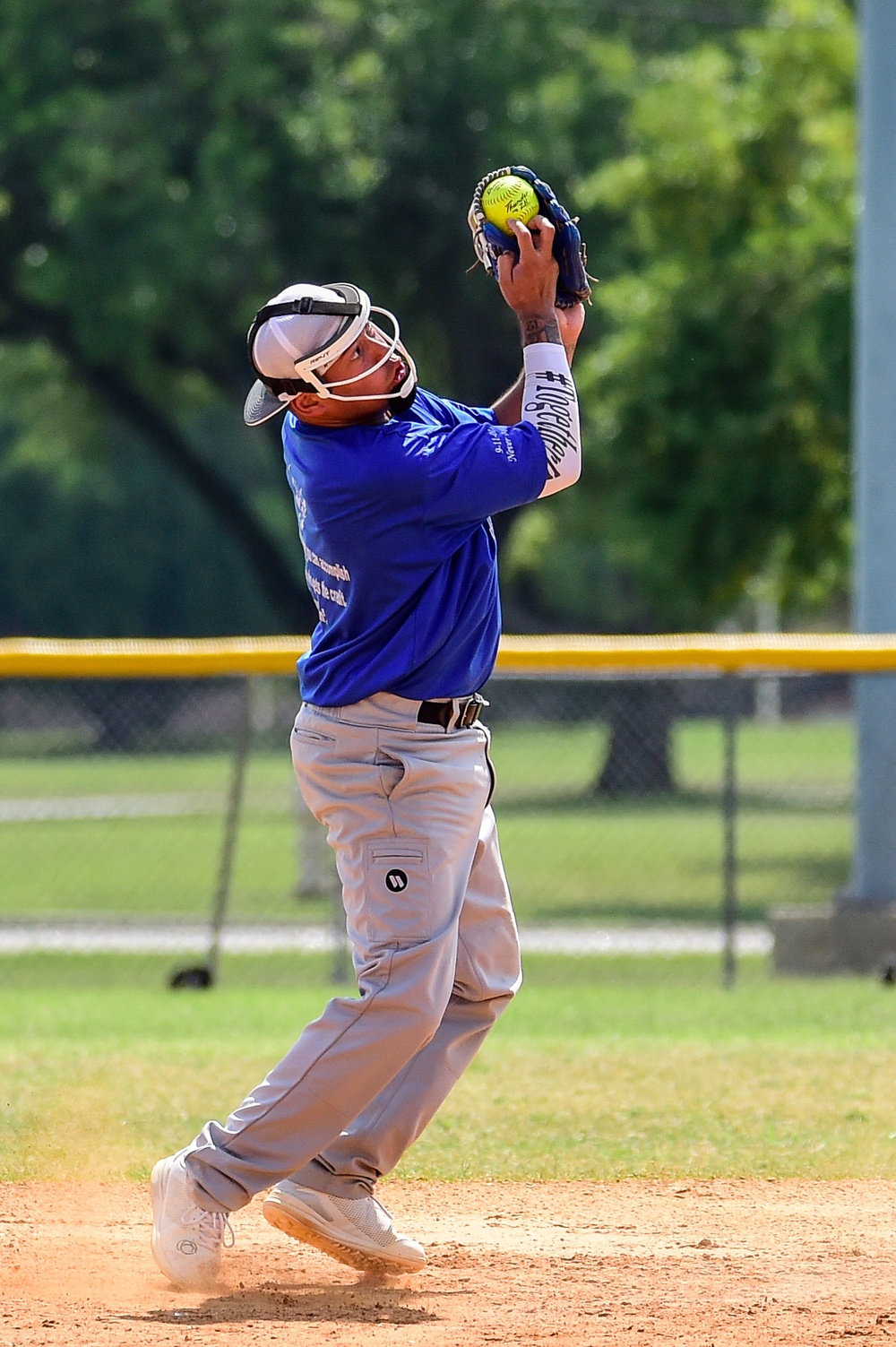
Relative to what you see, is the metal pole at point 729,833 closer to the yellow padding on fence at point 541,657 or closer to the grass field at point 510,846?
the yellow padding on fence at point 541,657

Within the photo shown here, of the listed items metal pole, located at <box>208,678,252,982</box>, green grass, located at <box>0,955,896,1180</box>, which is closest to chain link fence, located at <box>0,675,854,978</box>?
metal pole, located at <box>208,678,252,982</box>

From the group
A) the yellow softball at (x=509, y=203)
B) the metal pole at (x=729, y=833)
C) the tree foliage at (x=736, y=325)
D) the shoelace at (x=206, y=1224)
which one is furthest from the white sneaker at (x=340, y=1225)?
the tree foliage at (x=736, y=325)

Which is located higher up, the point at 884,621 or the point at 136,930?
the point at 884,621

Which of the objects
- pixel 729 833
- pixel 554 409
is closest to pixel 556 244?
pixel 554 409

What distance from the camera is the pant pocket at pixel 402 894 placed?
416 centimetres

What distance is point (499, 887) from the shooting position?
448cm

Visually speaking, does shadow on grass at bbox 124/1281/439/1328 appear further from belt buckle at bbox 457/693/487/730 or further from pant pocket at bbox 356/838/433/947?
belt buckle at bbox 457/693/487/730

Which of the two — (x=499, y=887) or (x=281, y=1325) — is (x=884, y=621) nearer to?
(x=499, y=887)

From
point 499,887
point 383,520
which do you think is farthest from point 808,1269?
point 383,520

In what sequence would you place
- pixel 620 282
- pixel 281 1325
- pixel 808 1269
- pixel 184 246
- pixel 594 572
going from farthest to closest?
pixel 594 572
pixel 184 246
pixel 620 282
pixel 808 1269
pixel 281 1325

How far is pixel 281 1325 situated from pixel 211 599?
187 feet

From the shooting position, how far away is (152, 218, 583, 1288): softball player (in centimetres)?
412

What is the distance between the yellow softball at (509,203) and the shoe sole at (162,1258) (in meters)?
2.25

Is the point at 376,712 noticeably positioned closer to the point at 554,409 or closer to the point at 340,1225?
the point at 554,409
